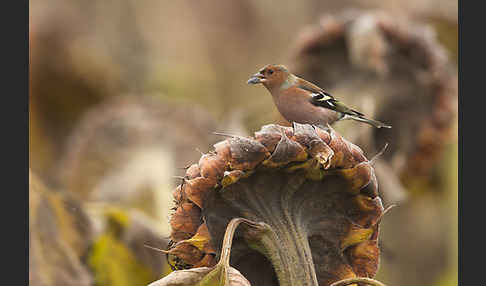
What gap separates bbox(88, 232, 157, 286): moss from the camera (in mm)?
1921

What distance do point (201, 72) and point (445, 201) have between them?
10.9ft

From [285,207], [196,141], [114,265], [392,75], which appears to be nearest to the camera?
[285,207]

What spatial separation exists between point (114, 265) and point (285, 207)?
3.03ft

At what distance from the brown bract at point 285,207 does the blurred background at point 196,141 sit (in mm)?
57

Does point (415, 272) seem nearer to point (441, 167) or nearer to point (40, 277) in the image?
point (441, 167)

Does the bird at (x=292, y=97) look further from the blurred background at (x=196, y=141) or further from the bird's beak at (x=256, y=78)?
the blurred background at (x=196, y=141)

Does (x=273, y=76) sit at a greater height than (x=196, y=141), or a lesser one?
lesser

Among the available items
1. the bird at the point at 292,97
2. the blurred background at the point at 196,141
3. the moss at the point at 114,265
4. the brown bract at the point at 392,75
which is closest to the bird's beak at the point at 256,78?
the bird at the point at 292,97

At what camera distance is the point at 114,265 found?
1933mm

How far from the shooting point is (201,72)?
21.0 feet

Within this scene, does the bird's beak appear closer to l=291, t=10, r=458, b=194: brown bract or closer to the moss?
the moss

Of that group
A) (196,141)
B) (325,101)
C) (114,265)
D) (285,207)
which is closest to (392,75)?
(196,141)

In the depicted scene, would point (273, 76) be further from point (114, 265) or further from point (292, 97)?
point (114, 265)

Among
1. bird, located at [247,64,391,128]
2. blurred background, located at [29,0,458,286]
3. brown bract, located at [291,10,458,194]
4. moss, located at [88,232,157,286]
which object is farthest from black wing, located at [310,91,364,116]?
brown bract, located at [291,10,458,194]
